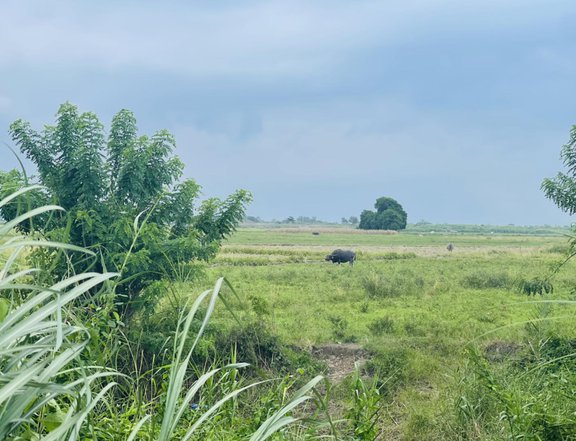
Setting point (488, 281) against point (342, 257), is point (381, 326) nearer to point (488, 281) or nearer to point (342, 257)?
point (488, 281)

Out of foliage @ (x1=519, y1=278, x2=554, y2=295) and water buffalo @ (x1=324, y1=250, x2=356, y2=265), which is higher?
foliage @ (x1=519, y1=278, x2=554, y2=295)

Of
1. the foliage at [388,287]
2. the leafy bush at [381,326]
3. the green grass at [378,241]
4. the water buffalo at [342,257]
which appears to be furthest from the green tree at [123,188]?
the green grass at [378,241]

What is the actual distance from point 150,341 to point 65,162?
9.14ft

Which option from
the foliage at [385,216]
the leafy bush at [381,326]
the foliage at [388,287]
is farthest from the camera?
the foliage at [385,216]

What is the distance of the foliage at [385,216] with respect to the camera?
82.9 meters

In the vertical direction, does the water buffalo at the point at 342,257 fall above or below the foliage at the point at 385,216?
below

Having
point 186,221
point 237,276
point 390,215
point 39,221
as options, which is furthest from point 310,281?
point 390,215

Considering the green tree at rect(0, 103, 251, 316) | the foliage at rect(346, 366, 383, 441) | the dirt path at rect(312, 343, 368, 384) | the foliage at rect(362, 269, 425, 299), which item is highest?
the green tree at rect(0, 103, 251, 316)

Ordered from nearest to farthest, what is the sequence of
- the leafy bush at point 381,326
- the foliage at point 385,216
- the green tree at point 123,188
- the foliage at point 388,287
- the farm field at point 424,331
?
1. the farm field at point 424,331
2. the green tree at point 123,188
3. the leafy bush at point 381,326
4. the foliage at point 388,287
5. the foliage at point 385,216

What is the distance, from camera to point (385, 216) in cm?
8294

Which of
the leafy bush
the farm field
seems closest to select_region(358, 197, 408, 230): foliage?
the farm field

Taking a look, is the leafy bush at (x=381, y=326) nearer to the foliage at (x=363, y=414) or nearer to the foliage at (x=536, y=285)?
the foliage at (x=536, y=285)

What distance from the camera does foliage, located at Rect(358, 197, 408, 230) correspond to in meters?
82.9

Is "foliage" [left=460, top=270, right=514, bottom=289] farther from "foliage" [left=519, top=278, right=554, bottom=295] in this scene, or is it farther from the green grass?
the green grass
